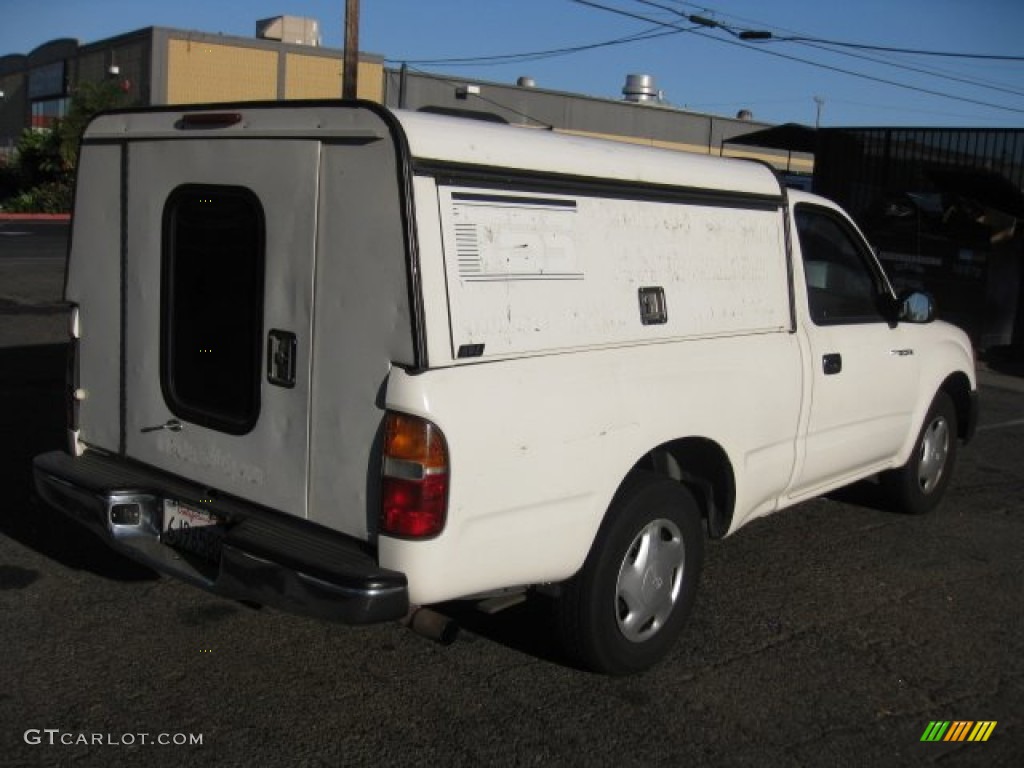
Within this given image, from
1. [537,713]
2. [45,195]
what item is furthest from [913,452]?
[45,195]

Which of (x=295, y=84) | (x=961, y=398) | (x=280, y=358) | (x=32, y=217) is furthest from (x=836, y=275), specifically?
(x=295, y=84)

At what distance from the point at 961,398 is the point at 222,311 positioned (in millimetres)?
4762

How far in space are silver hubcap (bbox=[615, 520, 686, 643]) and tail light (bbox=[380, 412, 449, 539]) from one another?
0.95 meters

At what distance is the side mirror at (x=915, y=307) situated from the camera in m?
5.64

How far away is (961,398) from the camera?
6.72 meters

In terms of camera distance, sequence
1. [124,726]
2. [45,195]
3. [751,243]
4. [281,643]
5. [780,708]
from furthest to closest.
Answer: [45,195] < [751,243] < [281,643] < [780,708] < [124,726]

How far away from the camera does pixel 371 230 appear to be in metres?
3.33

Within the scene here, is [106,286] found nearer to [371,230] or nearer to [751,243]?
[371,230]

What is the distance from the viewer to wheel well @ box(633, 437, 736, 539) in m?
4.36

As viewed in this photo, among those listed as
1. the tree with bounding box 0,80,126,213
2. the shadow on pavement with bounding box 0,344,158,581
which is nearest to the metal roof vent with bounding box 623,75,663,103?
the tree with bounding box 0,80,126,213

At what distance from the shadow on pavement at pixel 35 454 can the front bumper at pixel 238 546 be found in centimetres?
78

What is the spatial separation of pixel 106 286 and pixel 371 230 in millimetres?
1534

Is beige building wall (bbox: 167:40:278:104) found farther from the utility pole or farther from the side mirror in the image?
the side mirror

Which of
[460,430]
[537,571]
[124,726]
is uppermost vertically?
[460,430]
